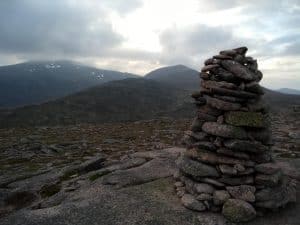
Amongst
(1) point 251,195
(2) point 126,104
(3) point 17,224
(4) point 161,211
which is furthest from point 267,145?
(2) point 126,104

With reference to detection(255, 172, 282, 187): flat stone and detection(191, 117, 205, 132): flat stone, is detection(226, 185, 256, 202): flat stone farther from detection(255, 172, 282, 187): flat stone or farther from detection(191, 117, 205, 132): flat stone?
detection(191, 117, 205, 132): flat stone

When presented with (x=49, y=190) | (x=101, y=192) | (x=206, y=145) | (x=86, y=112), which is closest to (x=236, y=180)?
(x=206, y=145)

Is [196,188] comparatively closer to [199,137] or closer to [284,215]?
[199,137]

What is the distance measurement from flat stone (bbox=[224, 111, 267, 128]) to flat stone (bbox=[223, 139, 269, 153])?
1125 millimetres

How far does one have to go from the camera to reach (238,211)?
2172 cm

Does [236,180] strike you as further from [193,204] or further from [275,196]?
[193,204]

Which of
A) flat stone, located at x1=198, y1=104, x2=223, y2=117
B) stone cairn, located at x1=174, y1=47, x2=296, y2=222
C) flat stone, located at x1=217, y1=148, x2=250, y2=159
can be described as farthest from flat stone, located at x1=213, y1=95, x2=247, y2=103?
flat stone, located at x1=217, y1=148, x2=250, y2=159

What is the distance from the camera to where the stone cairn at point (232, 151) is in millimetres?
22656

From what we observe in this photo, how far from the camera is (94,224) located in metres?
21.6

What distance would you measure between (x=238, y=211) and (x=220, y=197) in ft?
4.37

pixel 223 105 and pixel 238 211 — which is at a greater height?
pixel 223 105

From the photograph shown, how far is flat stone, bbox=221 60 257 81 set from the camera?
23922mm

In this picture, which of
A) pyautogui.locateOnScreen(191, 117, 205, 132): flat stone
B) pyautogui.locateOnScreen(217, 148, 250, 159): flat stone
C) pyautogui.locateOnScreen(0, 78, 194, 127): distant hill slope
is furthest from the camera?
pyautogui.locateOnScreen(0, 78, 194, 127): distant hill slope

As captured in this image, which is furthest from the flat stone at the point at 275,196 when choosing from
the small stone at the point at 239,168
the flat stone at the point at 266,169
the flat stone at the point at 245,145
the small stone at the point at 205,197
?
the small stone at the point at 205,197
